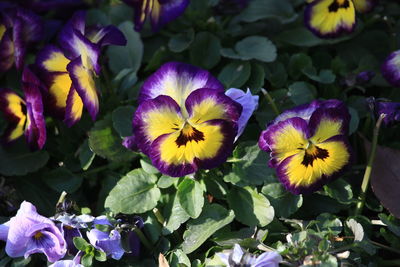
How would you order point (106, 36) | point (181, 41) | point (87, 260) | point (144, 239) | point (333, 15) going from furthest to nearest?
point (181, 41) < point (333, 15) < point (106, 36) < point (144, 239) < point (87, 260)

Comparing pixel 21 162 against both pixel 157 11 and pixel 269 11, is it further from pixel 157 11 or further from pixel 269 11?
pixel 269 11

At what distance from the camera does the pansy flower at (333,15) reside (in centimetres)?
148

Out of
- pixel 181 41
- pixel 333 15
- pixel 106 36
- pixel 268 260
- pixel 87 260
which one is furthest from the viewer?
pixel 181 41

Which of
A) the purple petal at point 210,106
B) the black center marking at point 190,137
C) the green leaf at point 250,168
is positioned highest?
the purple petal at point 210,106

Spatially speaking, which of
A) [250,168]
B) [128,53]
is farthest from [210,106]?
[128,53]

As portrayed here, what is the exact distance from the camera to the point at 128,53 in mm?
1628

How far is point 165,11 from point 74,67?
1.14ft

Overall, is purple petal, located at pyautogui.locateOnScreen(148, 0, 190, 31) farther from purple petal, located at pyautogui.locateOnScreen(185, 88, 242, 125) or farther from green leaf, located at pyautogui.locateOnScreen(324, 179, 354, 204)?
green leaf, located at pyautogui.locateOnScreen(324, 179, 354, 204)

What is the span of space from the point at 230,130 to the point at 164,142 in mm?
126

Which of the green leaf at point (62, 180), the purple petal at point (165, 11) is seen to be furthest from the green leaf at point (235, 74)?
the green leaf at point (62, 180)

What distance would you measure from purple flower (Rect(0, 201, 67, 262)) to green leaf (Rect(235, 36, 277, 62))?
2.02ft

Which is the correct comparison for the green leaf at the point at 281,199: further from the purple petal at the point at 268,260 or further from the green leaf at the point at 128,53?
the green leaf at the point at 128,53

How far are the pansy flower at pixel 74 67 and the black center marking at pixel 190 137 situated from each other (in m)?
0.22

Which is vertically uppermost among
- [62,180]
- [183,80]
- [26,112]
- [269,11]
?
[183,80]
